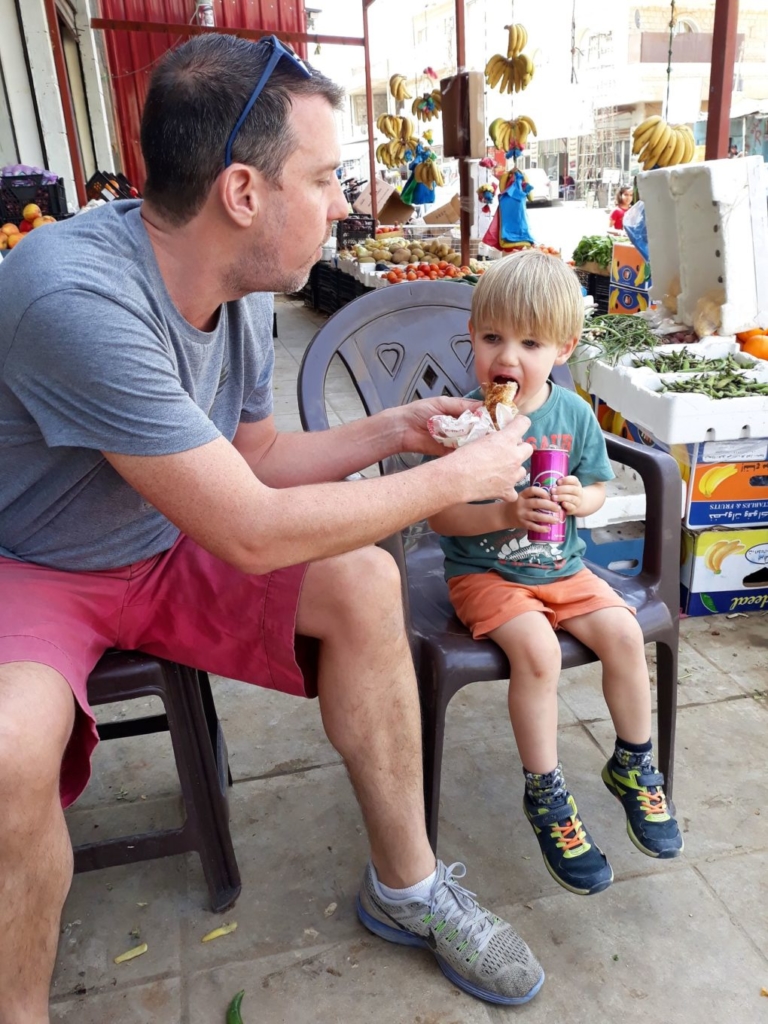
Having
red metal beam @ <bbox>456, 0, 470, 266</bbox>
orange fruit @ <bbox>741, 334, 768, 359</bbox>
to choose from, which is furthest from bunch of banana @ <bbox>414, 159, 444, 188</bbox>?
orange fruit @ <bbox>741, 334, 768, 359</bbox>

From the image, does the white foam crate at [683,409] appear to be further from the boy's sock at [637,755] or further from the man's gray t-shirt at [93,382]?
the man's gray t-shirt at [93,382]

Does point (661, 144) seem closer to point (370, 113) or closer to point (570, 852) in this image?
point (570, 852)

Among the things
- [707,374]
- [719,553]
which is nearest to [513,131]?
[707,374]

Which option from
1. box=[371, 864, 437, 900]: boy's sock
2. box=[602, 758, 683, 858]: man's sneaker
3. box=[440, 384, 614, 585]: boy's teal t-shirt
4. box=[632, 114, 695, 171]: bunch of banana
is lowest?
box=[371, 864, 437, 900]: boy's sock

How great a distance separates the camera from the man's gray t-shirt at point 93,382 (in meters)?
1.15

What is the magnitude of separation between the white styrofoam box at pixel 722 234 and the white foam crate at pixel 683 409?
42cm

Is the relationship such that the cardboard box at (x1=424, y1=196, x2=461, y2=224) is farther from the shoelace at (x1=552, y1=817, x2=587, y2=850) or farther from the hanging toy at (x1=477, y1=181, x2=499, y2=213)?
the shoelace at (x1=552, y1=817, x2=587, y2=850)

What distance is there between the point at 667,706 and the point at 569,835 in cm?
43

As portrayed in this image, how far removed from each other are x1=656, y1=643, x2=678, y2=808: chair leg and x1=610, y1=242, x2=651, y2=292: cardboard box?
288 cm

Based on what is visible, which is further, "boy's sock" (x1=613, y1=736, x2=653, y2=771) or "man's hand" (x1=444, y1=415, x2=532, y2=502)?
"boy's sock" (x1=613, y1=736, x2=653, y2=771)

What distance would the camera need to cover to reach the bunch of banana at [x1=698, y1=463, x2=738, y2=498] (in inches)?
106

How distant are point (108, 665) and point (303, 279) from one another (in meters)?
0.80

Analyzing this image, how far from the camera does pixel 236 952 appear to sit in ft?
5.10

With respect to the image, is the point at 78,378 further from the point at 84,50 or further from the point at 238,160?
the point at 84,50
